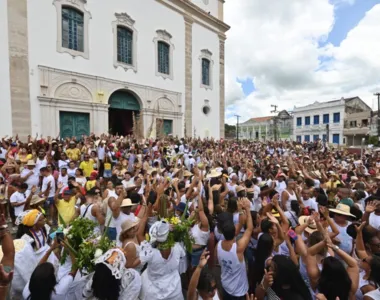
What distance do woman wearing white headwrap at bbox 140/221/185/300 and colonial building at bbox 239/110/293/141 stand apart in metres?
57.1

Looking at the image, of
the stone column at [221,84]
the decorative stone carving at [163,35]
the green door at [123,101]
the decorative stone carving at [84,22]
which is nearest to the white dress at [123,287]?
the decorative stone carving at [84,22]

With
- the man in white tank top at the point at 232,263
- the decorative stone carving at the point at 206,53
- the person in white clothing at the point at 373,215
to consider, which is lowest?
the man in white tank top at the point at 232,263

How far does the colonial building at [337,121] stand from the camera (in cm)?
4224

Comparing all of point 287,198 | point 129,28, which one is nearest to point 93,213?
point 287,198

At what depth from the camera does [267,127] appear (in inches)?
2682

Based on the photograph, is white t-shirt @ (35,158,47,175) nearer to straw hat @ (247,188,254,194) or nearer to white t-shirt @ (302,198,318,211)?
straw hat @ (247,188,254,194)

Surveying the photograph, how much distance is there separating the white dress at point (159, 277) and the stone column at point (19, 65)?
1339cm

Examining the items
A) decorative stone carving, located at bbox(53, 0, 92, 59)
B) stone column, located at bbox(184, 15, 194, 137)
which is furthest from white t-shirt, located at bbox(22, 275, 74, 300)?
stone column, located at bbox(184, 15, 194, 137)

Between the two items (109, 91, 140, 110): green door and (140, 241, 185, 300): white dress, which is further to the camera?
(109, 91, 140, 110): green door

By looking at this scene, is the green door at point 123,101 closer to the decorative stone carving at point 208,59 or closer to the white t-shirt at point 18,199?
the decorative stone carving at point 208,59

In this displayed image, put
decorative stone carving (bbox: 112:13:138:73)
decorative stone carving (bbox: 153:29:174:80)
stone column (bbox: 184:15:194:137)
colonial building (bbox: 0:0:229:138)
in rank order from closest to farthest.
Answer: colonial building (bbox: 0:0:229:138) < decorative stone carving (bbox: 112:13:138:73) < decorative stone carving (bbox: 153:29:174:80) < stone column (bbox: 184:15:194:137)

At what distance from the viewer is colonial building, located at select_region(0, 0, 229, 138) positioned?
12867 millimetres

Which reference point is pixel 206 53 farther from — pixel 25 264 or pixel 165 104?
pixel 25 264

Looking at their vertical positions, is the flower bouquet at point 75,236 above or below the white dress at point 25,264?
above
